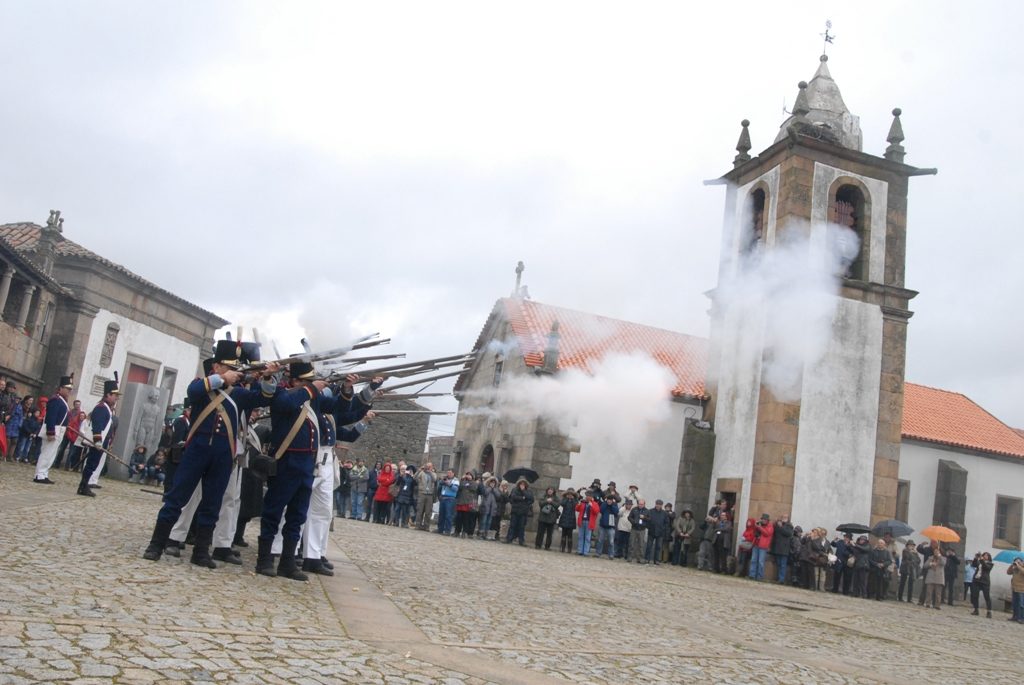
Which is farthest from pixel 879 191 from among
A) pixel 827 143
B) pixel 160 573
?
pixel 160 573

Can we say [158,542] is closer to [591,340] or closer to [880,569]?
[880,569]

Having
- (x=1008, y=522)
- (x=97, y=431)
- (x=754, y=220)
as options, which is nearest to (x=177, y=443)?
(x=97, y=431)

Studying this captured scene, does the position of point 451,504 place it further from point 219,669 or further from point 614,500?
point 219,669

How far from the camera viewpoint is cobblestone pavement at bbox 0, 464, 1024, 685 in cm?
394

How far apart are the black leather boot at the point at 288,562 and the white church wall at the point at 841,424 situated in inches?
589

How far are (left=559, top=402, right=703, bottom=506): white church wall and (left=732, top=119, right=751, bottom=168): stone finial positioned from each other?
22.2ft

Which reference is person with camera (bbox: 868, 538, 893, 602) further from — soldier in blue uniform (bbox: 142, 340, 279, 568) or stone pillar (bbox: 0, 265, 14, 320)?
stone pillar (bbox: 0, 265, 14, 320)

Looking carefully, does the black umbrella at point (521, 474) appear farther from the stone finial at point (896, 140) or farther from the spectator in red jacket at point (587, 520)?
the stone finial at point (896, 140)

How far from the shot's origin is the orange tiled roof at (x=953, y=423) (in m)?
26.8

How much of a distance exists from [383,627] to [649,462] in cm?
1853

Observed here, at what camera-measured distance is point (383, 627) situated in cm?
541

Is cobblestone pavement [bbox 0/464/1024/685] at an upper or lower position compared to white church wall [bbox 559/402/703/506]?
lower

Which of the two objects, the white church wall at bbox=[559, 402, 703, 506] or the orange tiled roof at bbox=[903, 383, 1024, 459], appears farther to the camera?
the orange tiled roof at bbox=[903, 383, 1024, 459]

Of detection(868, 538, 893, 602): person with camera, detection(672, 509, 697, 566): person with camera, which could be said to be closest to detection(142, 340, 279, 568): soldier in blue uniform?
detection(672, 509, 697, 566): person with camera
